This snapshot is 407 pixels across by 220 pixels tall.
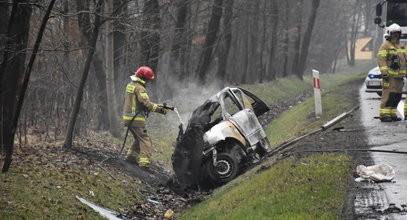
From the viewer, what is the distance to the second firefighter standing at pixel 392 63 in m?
14.4

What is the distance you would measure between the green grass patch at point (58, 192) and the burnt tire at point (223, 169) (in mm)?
1430

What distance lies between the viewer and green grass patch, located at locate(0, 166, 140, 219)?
828 centimetres

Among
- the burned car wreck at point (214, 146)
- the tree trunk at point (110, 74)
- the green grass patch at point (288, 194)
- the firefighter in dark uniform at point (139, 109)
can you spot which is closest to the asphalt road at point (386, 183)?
the green grass patch at point (288, 194)

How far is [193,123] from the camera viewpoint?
1231cm

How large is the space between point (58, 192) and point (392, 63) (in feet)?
27.1

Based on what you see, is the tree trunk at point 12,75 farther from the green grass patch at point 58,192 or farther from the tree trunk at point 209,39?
the tree trunk at point 209,39

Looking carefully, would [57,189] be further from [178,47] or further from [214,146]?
[178,47]

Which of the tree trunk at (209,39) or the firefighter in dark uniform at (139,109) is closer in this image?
the firefighter in dark uniform at (139,109)

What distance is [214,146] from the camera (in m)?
12.0

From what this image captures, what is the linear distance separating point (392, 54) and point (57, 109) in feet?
28.1

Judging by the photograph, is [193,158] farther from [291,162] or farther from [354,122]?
[354,122]

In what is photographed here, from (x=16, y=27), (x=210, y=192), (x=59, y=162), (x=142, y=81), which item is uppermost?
(x=16, y=27)

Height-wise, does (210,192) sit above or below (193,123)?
below

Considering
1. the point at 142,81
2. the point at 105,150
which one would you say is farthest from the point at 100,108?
the point at 142,81
